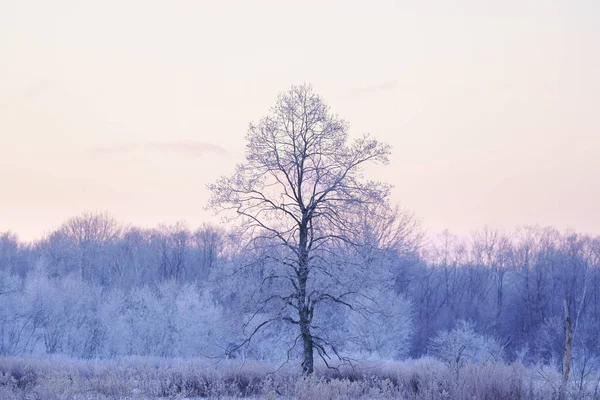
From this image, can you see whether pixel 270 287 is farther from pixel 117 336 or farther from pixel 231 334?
pixel 117 336

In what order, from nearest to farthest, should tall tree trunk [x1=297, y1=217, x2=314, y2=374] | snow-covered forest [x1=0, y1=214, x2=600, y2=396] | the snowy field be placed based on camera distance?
1. the snowy field
2. tall tree trunk [x1=297, y1=217, x2=314, y2=374]
3. snow-covered forest [x1=0, y1=214, x2=600, y2=396]

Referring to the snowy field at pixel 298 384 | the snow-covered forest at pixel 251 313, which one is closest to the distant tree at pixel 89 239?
the snow-covered forest at pixel 251 313

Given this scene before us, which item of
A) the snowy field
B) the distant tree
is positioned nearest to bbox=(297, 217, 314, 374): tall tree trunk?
the snowy field

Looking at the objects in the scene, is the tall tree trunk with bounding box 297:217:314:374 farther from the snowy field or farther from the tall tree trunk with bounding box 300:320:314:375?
the snowy field

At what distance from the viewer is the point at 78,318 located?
163ft

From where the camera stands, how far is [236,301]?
63.2 ft

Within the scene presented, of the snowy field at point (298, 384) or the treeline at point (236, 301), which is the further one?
the treeline at point (236, 301)

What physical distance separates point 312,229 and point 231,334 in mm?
4287

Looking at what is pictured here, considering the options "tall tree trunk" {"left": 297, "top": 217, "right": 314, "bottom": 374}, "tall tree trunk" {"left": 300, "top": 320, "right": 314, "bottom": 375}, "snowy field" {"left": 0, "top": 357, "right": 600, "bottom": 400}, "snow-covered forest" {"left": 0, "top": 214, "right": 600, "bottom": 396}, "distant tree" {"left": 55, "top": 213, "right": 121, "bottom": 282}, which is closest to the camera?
"snowy field" {"left": 0, "top": 357, "right": 600, "bottom": 400}

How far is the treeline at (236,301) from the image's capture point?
43.8 metres

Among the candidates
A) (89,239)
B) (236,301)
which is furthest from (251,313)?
(89,239)

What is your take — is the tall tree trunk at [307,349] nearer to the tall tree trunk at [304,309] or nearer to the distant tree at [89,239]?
the tall tree trunk at [304,309]

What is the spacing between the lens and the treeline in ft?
144

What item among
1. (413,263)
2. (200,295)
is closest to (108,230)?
(200,295)
